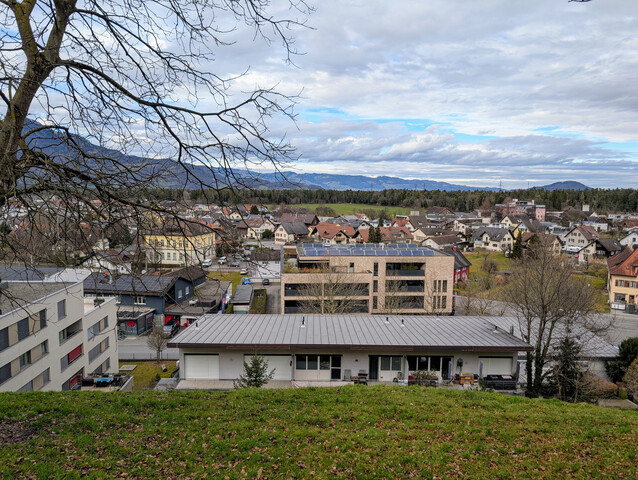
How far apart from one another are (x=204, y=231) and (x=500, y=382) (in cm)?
1473

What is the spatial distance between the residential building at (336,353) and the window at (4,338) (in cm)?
631

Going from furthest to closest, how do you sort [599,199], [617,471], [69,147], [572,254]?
[599,199], [572,254], [617,471], [69,147]

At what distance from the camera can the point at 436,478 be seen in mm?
5648

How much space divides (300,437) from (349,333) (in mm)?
10658

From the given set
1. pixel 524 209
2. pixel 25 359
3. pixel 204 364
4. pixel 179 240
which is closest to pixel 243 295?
pixel 204 364

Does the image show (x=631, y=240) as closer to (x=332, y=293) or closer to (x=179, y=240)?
(x=332, y=293)

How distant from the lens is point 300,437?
668 cm

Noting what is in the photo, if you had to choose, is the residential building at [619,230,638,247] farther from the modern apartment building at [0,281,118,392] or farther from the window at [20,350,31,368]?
the window at [20,350,31,368]

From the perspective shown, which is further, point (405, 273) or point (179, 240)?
point (405, 273)

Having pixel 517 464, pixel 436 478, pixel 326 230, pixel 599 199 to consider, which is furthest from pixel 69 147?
pixel 599 199

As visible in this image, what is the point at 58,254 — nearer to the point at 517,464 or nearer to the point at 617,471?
the point at 517,464

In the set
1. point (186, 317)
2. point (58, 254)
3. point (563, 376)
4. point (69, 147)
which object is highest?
point (69, 147)

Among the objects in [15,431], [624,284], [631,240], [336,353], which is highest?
[15,431]

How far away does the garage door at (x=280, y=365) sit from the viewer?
1616 cm
